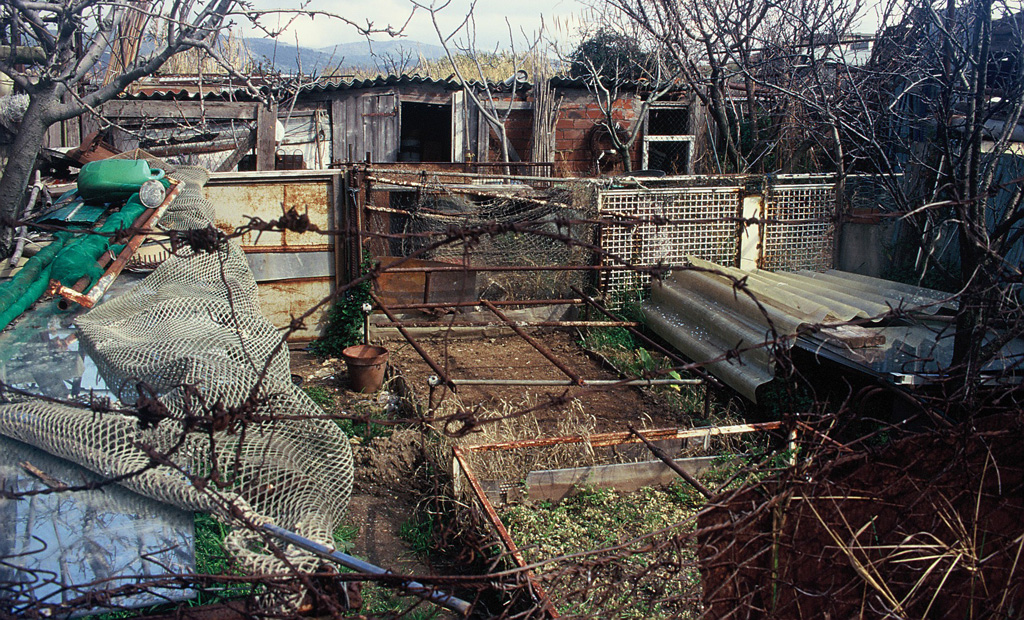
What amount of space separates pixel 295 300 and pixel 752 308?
4.73 meters

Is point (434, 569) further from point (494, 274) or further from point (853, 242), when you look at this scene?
point (853, 242)

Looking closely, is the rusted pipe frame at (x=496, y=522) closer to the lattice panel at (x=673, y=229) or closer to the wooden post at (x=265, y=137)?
the lattice panel at (x=673, y=229)

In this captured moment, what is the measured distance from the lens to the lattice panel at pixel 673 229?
7582mm

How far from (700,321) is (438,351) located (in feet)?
8.50

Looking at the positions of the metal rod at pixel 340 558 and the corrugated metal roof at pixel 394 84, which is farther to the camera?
the corrugated metal roof at pixel 394 84

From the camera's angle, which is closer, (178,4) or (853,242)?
(178,4)

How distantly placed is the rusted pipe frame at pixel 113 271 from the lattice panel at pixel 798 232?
5.86 meters

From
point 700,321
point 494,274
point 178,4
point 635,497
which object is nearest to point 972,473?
point 635,497

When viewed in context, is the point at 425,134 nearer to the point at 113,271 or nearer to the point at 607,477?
the point at 113,271

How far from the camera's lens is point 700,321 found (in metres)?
6.64

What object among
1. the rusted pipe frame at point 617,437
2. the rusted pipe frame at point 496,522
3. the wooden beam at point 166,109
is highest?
the wooden beam at point 166,109

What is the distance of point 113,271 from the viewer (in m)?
4.64

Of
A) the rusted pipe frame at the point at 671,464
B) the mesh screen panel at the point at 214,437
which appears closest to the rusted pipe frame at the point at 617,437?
the rusted pipe frame at the point at 671,464

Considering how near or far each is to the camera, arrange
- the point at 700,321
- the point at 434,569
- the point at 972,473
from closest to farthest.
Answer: the point at 972,473, the point at 434,569, the point at 700,321
